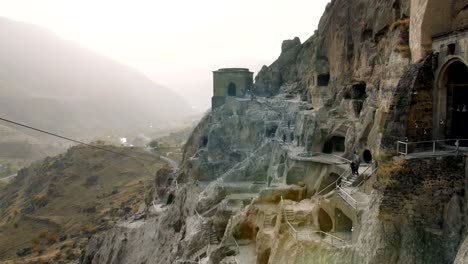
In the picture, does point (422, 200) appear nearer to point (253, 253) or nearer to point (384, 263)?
point (384, 263)

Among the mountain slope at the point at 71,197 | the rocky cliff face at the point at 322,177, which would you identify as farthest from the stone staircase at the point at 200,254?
the mountain slope at the point at 71,197

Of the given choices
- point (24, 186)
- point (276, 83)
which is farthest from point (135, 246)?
point (24, 186)

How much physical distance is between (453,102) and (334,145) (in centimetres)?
1844

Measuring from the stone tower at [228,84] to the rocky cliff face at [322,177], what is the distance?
10.8ft

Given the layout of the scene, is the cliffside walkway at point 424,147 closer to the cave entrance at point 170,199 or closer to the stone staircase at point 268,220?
the stone staircase at point 268,220

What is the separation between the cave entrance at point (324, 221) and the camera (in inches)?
664

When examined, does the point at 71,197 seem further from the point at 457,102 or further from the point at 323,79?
the point at 457,102

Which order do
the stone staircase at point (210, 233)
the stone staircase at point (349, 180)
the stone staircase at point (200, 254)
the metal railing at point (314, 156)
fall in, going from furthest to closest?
the metal railing at point (314, 156), the stone staircase at point (210, 233), the stone staircase at point (200, 254), the stone staircase at point (349, 180)

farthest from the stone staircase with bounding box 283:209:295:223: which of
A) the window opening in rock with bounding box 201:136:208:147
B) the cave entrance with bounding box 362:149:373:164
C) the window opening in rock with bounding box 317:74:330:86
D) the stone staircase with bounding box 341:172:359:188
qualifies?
the window opening in rock with bounding box 201:136:208:147

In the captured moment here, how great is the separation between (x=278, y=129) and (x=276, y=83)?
2109cm

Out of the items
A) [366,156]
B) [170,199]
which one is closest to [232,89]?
[170,199]

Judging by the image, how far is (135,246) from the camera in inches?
1474

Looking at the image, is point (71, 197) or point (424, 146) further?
point (71, 197)

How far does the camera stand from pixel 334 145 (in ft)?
107
